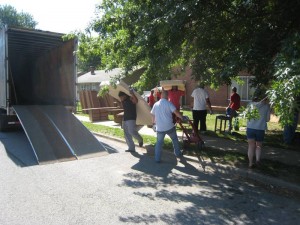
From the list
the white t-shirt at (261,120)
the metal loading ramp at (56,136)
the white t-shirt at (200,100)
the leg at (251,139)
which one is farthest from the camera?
the white t-shirt at (200,100)

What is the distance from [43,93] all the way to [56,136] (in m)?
5.05

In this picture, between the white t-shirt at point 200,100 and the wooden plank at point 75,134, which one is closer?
the wooden plank at point 75,134

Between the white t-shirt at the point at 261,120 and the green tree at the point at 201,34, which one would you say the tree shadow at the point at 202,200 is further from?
the green tree at the point at 201,34

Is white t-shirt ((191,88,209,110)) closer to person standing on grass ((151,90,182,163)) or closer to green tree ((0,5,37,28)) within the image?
person standing on grass ((151,90,182,163))

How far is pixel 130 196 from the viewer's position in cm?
571

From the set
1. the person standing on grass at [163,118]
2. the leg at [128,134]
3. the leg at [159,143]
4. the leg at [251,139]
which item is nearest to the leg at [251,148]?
the leg at [251,139]

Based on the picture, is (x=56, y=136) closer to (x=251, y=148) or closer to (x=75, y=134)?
(x=75, y=134)

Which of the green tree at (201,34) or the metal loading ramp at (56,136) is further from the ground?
the green tree at (201,34)

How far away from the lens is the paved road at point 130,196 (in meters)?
4.79

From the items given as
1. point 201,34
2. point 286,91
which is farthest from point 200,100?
point 286,91

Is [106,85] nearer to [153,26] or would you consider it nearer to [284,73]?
[153,26]

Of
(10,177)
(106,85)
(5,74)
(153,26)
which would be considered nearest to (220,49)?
(153,26)

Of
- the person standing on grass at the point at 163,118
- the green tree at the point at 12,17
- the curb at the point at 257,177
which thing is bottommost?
the curb at the point at 257,177

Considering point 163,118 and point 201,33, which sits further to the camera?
point 163,118
